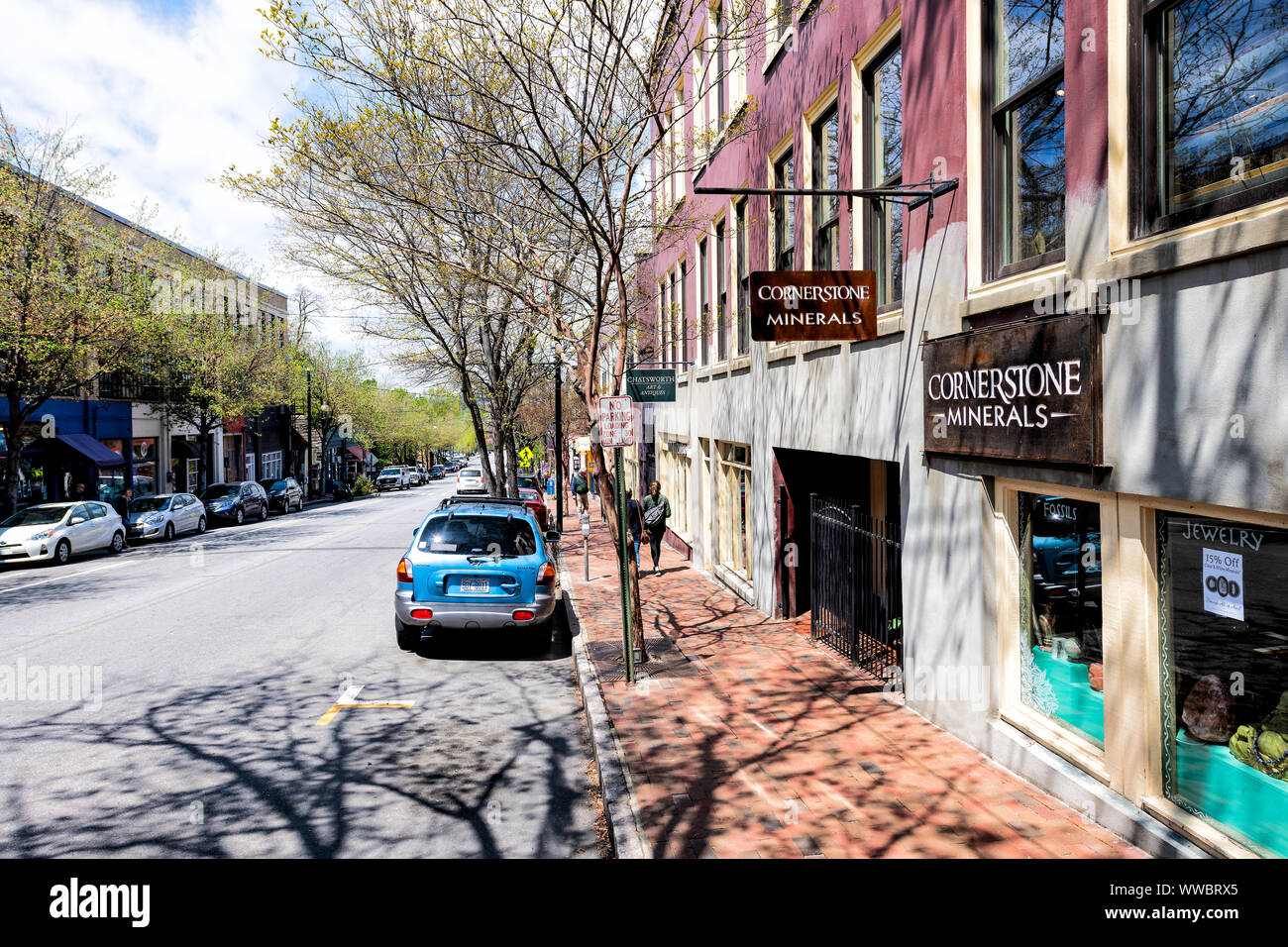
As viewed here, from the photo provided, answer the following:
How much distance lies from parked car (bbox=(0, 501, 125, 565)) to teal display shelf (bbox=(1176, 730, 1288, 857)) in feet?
76.0

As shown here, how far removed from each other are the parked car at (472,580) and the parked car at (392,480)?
192 ft

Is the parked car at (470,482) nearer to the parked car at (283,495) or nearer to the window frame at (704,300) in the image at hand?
the parked car at (283,495)

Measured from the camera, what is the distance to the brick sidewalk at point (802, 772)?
16.8 ft

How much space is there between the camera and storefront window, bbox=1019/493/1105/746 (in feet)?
18.5

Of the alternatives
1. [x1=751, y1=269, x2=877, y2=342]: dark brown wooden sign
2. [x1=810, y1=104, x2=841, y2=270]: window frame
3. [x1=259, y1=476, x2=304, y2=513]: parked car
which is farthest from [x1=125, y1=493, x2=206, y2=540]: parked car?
[x1=751, y1=269, x2=877, y2=342]: dark brown wooden sign

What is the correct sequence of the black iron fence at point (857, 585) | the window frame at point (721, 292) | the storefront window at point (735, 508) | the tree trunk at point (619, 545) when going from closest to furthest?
the black iron fence at point (857, 585) → the tree trunk at point (619, 545) → the storefront window at point (735, 508) → the window frame at point (721, 292)

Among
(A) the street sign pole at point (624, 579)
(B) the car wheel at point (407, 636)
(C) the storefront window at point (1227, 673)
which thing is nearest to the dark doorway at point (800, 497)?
(A) the street sign pole at point (624, 579)

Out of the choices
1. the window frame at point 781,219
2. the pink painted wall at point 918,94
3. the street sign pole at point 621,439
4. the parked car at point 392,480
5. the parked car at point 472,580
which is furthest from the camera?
the parked car at point 392,480

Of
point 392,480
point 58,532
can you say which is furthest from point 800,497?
point 392,480

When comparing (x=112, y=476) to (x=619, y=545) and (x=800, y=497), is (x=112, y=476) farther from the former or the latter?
(x=619, y=545)

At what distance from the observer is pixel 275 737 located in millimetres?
7363

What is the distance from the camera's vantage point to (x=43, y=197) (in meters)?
23.5

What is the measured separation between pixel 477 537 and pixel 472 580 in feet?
2.02

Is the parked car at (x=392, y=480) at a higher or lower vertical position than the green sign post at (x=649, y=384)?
lower
